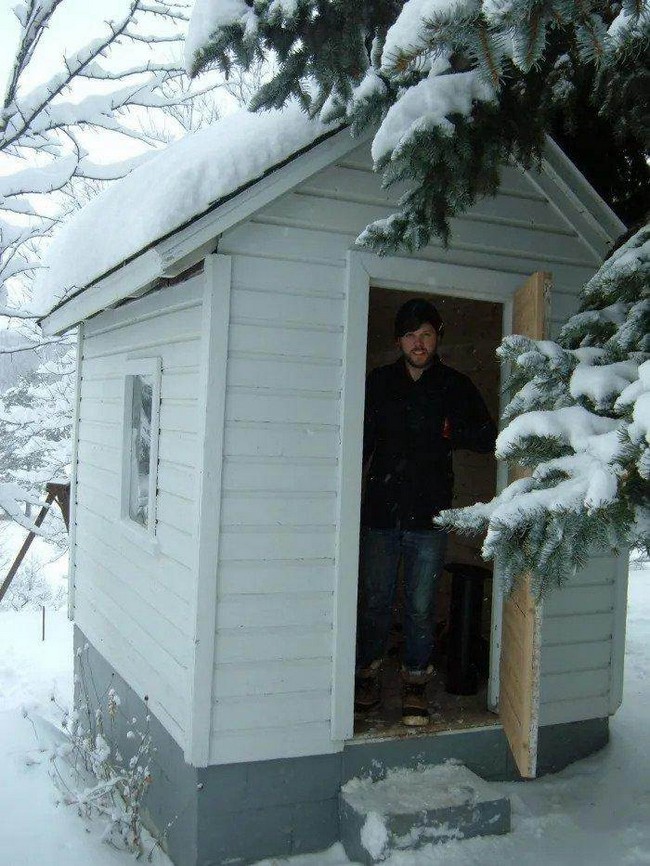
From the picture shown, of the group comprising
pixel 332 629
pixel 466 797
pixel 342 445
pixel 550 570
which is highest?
pixel 342 445

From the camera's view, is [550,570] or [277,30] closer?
[550,570]

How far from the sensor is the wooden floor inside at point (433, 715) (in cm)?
454

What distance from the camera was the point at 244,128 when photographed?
4293 millimetres

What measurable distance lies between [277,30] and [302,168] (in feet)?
2.89

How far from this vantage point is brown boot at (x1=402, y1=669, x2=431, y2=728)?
4.60m

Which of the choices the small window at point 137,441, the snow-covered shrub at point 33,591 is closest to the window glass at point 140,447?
the small window at point 137,441

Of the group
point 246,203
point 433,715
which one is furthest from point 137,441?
point 433,715

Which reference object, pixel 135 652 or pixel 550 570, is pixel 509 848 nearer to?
pixel 550 570

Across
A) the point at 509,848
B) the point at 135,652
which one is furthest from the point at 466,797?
the point at 135,652

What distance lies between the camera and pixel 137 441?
233 inches

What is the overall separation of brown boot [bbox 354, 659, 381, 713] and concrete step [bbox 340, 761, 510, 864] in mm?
475

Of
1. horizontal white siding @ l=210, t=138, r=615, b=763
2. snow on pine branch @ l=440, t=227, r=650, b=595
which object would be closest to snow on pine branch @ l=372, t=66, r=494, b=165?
snow on pine branch @ l=440, t=227, r=650, b=595

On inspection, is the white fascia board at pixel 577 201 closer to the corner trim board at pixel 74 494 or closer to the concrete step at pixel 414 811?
the concrete step at pixel 414 811

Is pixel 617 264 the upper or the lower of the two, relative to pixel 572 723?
upper
